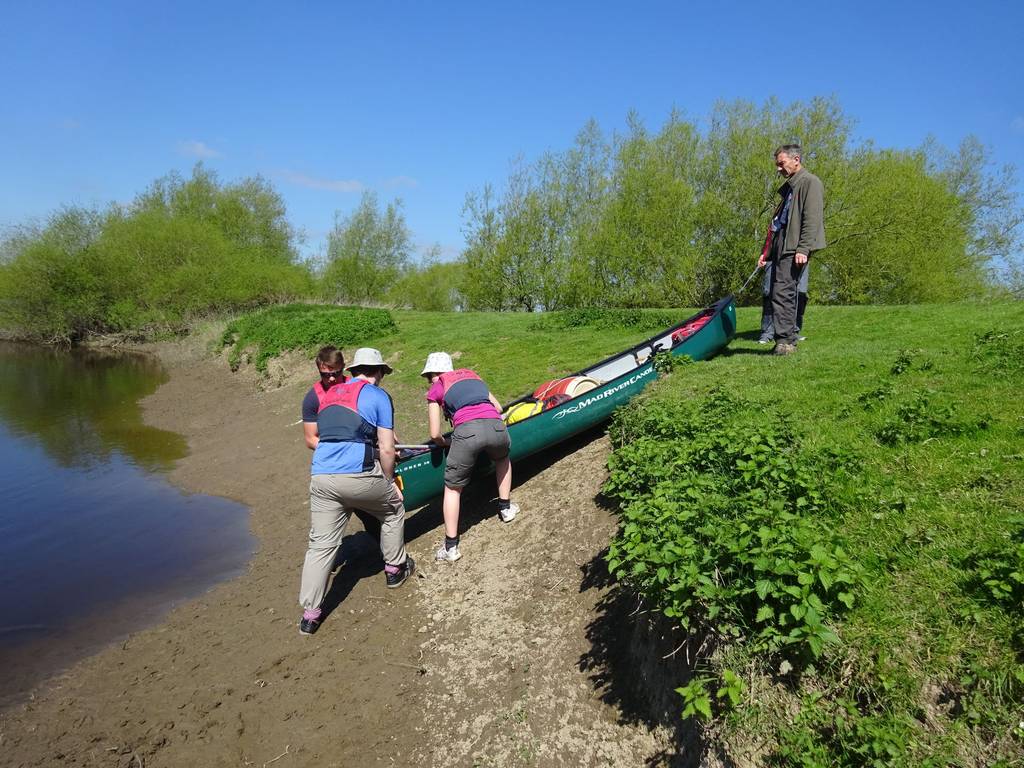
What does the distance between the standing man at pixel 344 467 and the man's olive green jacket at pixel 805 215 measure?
5709 mm

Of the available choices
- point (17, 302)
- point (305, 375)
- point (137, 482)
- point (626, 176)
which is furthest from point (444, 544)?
point (17, 302)

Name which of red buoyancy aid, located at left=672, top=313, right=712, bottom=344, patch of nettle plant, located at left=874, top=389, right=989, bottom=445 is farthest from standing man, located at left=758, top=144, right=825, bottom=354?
patch of nettle plant, located at left=874, top=389, right=989, bottom=445

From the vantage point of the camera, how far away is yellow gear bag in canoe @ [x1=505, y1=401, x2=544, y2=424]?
7.74 m

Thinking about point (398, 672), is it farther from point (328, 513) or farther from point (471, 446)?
point (471, 446)

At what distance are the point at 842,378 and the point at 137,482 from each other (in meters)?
12.4

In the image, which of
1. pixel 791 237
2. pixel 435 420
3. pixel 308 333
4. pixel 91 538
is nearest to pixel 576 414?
pixel 435 420

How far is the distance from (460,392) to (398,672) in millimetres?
2759

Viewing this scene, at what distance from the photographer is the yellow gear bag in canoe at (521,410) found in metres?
7.74

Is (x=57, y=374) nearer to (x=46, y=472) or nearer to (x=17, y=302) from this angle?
(x=17, y=302)

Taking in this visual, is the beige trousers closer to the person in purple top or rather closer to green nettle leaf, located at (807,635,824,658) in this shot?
the person in purple top

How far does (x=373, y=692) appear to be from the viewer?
4875 millimetres

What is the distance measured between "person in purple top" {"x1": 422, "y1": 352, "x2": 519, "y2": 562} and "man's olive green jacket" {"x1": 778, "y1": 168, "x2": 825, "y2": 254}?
470 centimetres

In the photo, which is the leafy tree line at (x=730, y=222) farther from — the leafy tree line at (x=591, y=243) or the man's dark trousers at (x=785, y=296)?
the man's dark trousers at (x=785, y=296)

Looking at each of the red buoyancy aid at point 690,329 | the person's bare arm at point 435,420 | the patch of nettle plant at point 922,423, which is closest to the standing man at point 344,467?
the person's bare arm at point 435,420
